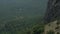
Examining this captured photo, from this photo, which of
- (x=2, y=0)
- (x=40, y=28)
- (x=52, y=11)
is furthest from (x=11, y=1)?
(x=40, y=28)

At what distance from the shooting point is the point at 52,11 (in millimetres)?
39062

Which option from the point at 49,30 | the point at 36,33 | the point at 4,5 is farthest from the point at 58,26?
the point at 4,5

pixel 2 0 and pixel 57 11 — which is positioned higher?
pixel 2 0

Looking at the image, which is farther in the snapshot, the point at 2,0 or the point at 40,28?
the point at 2,0

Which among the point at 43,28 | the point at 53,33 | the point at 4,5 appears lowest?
the point at 53,33

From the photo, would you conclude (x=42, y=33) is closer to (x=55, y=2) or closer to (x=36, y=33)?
(x=36, y=33)

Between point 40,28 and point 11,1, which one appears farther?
point 11,1

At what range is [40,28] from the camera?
78.3ft

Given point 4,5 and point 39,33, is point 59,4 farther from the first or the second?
point 4,5

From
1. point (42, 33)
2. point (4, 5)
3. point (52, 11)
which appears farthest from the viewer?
point (4, 5)

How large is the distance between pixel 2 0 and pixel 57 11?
10380 cm

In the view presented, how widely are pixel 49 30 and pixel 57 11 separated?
1446cm

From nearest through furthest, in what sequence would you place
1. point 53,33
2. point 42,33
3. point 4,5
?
point 53,33 < point 42,33 < point 4,5

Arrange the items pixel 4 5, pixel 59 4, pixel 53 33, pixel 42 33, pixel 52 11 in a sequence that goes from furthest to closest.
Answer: pixel 4 5
pixel 52 11
pixel 59 4
pixel 42 33
pixel 53 33
